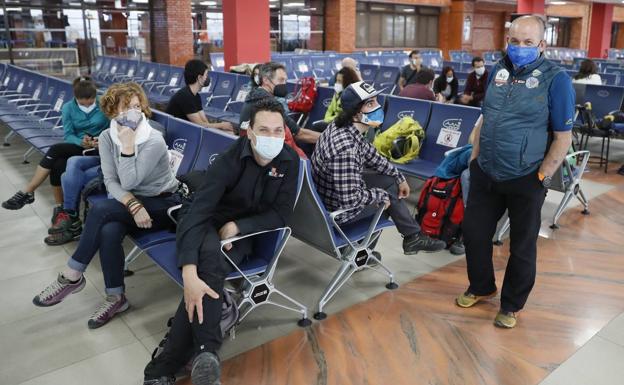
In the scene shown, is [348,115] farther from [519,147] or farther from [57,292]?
[57,292]

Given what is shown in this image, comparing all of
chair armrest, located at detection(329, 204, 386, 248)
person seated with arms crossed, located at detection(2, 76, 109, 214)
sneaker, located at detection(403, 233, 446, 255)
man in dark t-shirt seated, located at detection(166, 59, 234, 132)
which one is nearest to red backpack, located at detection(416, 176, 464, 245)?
sneaker, located at detection(403, 233, 446, 255)

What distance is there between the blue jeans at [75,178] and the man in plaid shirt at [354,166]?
183cm

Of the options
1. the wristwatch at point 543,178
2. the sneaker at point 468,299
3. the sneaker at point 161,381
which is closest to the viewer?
the sneaker at point 161,381

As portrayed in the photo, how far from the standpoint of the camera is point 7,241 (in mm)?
3980

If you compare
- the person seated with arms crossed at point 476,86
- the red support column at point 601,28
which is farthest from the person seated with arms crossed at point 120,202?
the red support column at point 601,28

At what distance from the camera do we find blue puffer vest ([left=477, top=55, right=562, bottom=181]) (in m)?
2.47

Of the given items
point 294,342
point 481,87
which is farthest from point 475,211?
point 481,87

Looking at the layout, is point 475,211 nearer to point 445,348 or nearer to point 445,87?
point 445,348

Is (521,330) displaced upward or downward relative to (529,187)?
downward

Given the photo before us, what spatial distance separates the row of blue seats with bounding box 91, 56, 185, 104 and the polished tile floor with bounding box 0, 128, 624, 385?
18.8 ft

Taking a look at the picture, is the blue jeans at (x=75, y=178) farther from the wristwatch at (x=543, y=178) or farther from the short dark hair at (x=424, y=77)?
the short dark hair at (x=424, y=77)

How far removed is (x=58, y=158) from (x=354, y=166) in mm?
2627

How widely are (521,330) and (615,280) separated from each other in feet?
3.33

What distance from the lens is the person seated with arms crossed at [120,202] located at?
280 centimetres
